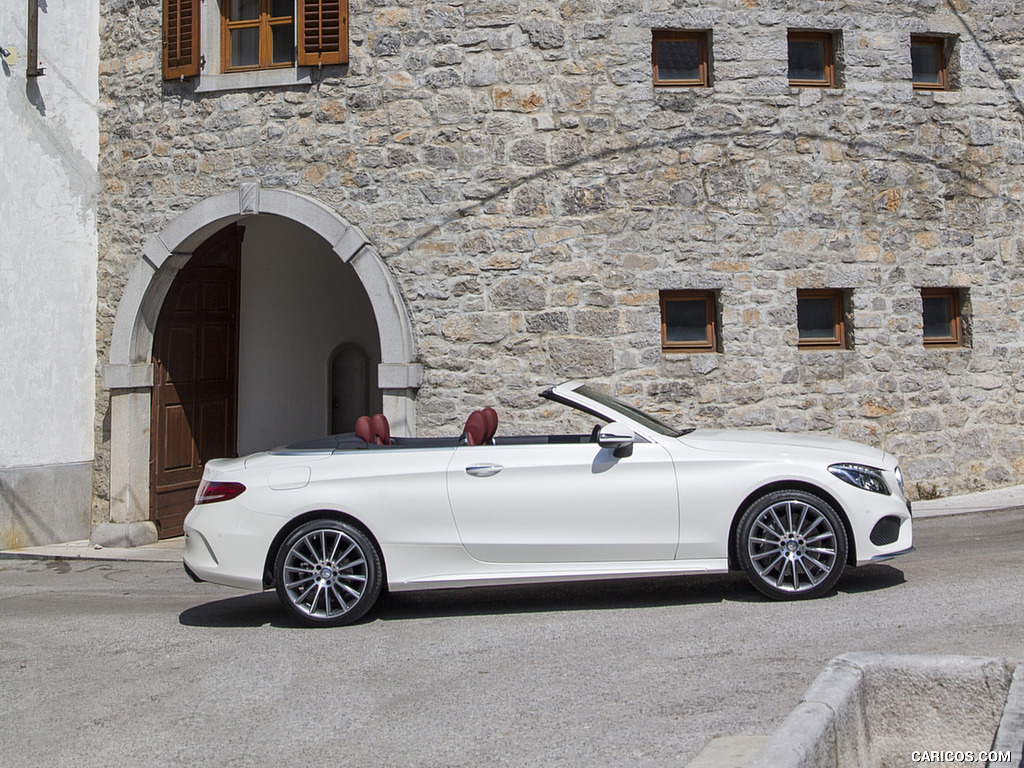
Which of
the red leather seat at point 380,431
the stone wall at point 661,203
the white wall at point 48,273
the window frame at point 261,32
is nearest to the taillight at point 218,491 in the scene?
the red leather seat at point 380,431

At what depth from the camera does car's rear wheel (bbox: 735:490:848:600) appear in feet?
20.7

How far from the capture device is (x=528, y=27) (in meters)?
10.4

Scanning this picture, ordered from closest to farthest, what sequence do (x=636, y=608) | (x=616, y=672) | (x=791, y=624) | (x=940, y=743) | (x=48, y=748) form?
(x=940, y=743) < (x=48, y=748) < (x=616, y=672) < (x=791, y=624) < (x=636, y=608)

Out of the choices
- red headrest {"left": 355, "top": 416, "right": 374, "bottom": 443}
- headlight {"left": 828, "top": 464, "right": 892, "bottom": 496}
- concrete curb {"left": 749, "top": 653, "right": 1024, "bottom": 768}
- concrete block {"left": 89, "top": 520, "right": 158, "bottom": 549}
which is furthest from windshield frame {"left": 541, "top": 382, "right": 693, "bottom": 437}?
concrete block {"left": 89, "top": 520, "right": 158, "bottom": 549}

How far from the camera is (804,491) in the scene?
6.35m

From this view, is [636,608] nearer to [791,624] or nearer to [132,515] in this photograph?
[791,624]

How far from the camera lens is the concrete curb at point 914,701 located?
145 inches

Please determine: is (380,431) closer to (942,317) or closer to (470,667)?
(470,667)

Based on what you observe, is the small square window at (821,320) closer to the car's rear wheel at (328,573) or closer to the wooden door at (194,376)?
the car's rear wheel at (328,573)

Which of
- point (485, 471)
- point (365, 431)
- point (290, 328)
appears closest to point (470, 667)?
point (485, 471)

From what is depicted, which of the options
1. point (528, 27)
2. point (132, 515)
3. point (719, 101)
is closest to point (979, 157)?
point (719, 101)

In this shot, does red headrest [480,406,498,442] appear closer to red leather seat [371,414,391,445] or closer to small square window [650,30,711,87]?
red leather seat [371,414,391,445]

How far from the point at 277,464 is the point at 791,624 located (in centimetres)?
322

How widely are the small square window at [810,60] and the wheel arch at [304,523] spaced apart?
684 centimetres
